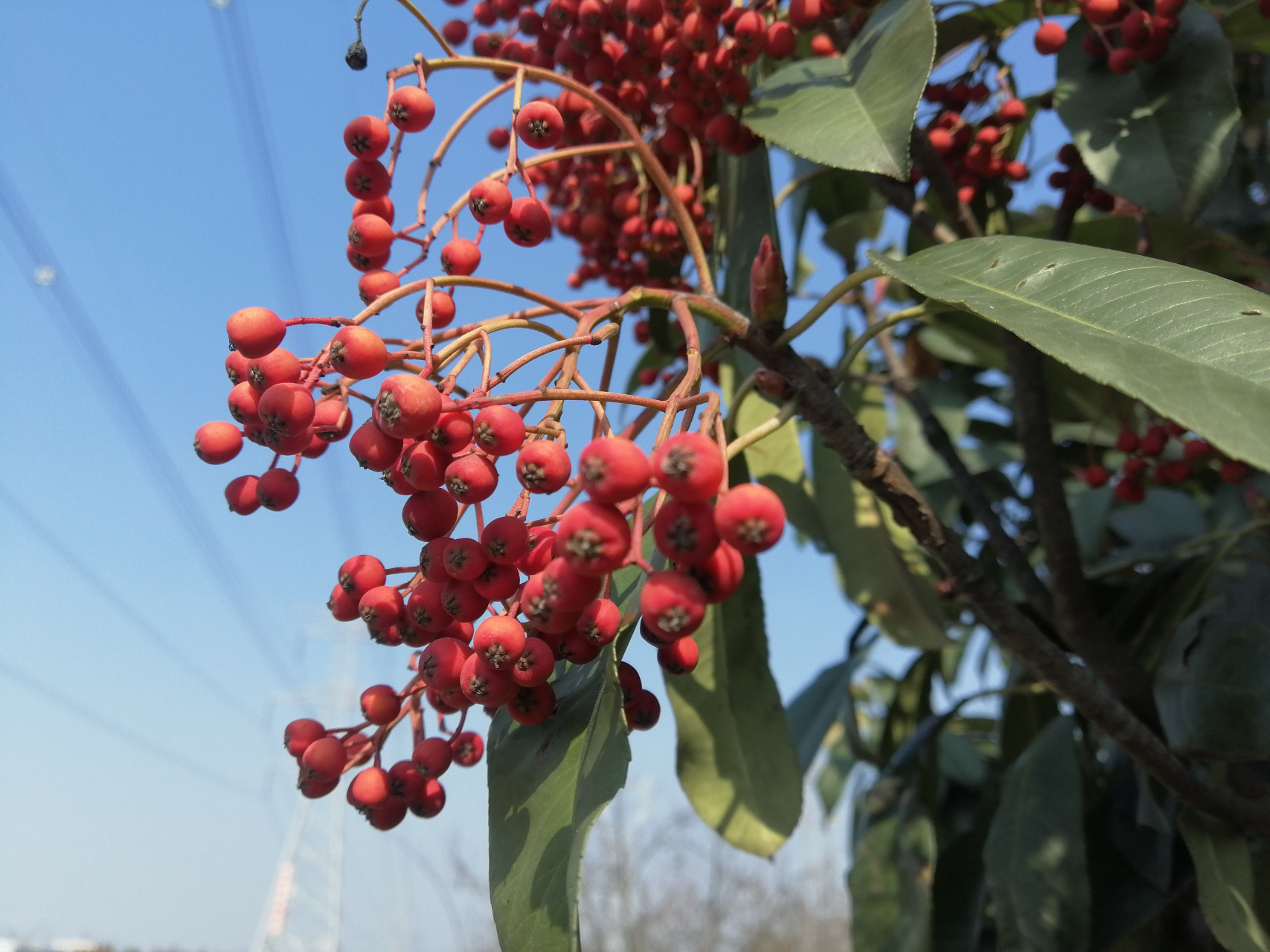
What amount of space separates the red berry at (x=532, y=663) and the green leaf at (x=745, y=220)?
73 centimetres

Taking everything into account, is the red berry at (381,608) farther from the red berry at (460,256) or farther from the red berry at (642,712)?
the red berry at (460,256)

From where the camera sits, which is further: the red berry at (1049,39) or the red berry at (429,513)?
the red berry at (1049,39)

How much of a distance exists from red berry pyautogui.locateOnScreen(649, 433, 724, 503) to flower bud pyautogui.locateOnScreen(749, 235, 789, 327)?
0.38 meters

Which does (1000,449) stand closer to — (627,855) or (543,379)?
(543,379)

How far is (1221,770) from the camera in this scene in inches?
47.5

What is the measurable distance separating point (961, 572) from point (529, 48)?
1.04 m

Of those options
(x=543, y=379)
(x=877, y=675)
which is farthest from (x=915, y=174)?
(x=877, y=675)

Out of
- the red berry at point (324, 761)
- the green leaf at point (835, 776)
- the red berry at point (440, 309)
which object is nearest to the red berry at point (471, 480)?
the red berry at point (440, 309)

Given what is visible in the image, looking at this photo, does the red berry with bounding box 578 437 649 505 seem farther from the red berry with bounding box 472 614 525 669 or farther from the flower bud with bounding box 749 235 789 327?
the flower bud with bounding box 749 235 789 327

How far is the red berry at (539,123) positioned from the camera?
38.8 inches

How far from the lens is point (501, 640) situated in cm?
70

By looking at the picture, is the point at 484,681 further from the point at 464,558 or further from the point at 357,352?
the point at 357,352

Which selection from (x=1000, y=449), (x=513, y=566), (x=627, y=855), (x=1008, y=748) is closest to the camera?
(x=513, y=566)

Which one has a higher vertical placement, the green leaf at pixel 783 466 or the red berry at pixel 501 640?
the green leaf at pixel 783 466
